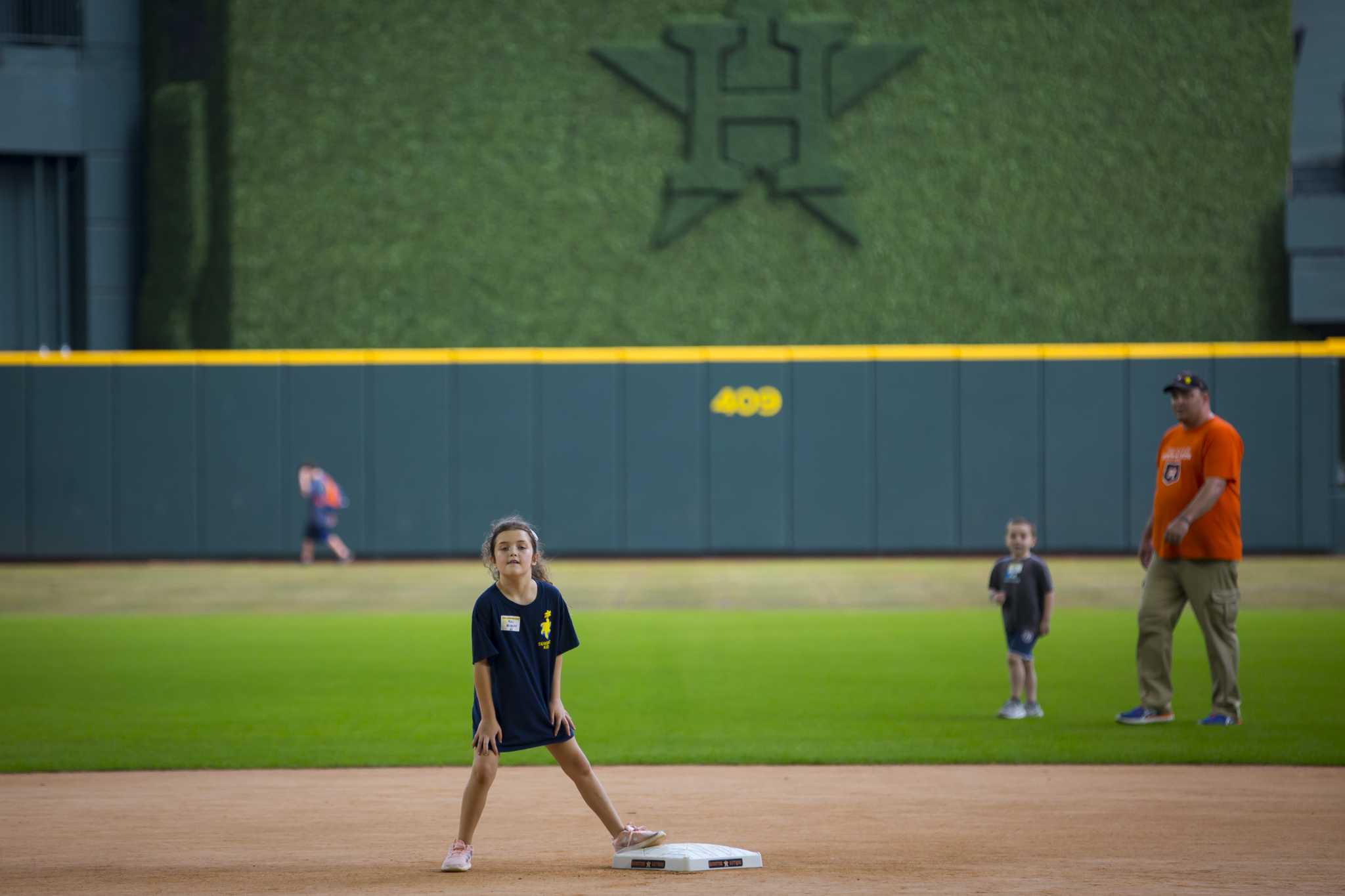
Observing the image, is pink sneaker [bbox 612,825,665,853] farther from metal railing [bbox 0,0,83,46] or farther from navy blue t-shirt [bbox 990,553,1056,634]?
metal railing [bbox 0,0,83,46]

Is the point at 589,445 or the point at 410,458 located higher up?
the point at 589,445

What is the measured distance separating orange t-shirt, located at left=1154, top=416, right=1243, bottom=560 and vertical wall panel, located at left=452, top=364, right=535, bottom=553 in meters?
17.3

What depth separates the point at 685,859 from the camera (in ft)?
19.8

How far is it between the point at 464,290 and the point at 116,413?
20.7 feet

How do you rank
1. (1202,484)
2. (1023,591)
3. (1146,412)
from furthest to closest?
(1146,412)
(1023,591)
(1202,484)

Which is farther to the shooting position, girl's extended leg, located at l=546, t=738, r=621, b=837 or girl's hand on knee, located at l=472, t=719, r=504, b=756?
girl's extended leg, located at l=546, t=738, r=621, b=837

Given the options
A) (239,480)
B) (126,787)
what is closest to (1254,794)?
(126,787)

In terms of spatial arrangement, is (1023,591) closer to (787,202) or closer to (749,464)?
(749,464)

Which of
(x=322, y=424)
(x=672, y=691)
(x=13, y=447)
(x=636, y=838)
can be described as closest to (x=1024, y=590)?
(x=672, y=691)

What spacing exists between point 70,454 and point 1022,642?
20402mm

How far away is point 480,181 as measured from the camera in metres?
28.0

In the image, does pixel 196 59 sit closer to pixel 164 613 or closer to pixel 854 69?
pixel 854 69

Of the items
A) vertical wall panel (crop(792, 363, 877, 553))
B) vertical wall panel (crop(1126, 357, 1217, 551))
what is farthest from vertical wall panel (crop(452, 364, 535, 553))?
vertical wall panel (crop(1126, 357, 1217, 551))

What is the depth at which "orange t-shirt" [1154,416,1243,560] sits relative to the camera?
9820 mm
